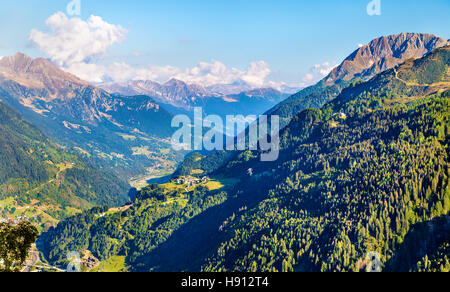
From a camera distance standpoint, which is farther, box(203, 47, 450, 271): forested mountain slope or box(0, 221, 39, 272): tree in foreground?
box(203, 47, 450, 271): forested mountain slope

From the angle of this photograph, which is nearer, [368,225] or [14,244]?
[14,244]

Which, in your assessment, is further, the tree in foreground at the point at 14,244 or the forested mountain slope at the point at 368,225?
the forested mountain slope at the point at 368,225

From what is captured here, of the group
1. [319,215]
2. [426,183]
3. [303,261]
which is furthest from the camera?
[319,215]

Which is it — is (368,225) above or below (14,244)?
below

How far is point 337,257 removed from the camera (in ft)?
446

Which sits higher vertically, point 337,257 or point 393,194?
point 393,194

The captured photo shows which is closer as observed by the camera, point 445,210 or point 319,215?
point 445,210
